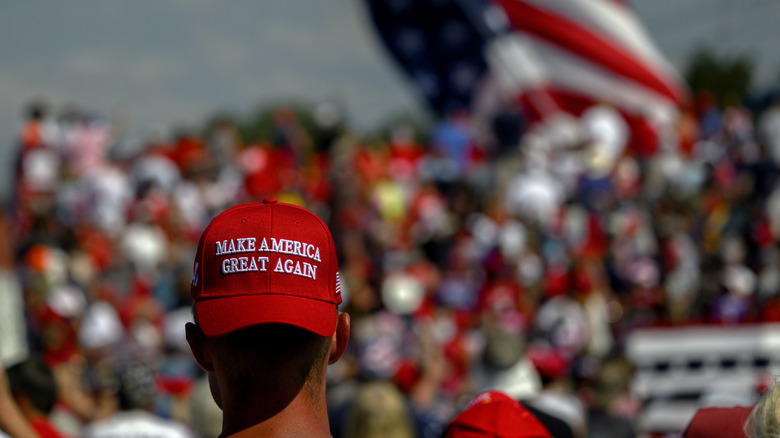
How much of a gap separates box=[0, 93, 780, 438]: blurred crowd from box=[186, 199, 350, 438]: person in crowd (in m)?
2.87

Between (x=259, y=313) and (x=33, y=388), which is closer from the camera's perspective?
(x=259, y=313)

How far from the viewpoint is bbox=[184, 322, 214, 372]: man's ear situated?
1.76 meters

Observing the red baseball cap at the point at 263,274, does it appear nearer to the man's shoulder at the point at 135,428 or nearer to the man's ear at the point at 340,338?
the man's ear at the point at 340,338

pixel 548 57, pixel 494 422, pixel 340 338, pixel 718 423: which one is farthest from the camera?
pixel 548 57

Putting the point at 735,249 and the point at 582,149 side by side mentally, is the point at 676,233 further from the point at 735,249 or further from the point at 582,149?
the point at 582,149

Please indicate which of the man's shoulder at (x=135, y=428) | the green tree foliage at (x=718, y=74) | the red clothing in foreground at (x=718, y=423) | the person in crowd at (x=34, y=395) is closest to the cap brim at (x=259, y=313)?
the red clothing in foreground at (x=718, y=423)

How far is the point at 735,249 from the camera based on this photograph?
31.6 ft

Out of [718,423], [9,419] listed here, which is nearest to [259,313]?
[718,423]

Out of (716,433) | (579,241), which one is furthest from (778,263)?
(716,433)

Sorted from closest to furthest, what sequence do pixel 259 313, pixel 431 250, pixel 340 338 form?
pixel 259 313 → pixel 340 338 → pixel 431 250

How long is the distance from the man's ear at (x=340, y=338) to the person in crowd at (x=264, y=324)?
0.27ft

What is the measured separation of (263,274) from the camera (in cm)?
171

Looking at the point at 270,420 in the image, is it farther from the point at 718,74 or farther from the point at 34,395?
the point at 718,74

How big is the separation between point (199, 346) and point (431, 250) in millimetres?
9054
